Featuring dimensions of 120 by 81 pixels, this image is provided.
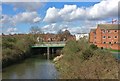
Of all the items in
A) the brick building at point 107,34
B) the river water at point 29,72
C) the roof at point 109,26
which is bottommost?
the river water at point 29,72

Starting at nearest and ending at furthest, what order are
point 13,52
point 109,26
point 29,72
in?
point 29,72
point 13,52
point 109,26

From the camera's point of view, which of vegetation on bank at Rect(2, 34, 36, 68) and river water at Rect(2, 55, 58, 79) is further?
vegetation on bank at Rect(2, 34, 36, 68)

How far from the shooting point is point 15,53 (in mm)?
37781

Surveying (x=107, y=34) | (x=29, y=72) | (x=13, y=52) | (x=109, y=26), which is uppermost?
(x=109, y=26)

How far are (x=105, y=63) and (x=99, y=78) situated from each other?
1.39m

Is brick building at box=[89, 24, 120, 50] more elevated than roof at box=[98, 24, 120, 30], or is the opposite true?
roof at box=[98, 24, 120, 30]

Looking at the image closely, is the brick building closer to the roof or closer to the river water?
the roof

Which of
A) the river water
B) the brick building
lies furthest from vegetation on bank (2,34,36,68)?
the brick building

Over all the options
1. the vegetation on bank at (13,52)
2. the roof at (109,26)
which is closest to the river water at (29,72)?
the vegetation on bank at (13,52)

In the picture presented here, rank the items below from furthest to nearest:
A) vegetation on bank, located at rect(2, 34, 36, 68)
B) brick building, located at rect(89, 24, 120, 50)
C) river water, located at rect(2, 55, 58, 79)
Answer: brick building, located at rect(89, 24, 120, 50) < vegetation on bank, located at rect(2, 34, 36, 68) < river water, located at rect(2, 55, 58, 79)

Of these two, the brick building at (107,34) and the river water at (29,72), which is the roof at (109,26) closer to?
the brick building at (107,34)

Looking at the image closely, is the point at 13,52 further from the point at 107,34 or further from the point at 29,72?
the point at 107,34

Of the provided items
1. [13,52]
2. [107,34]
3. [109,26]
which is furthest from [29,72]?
[109,26]

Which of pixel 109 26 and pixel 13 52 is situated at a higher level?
pixel 109 26
